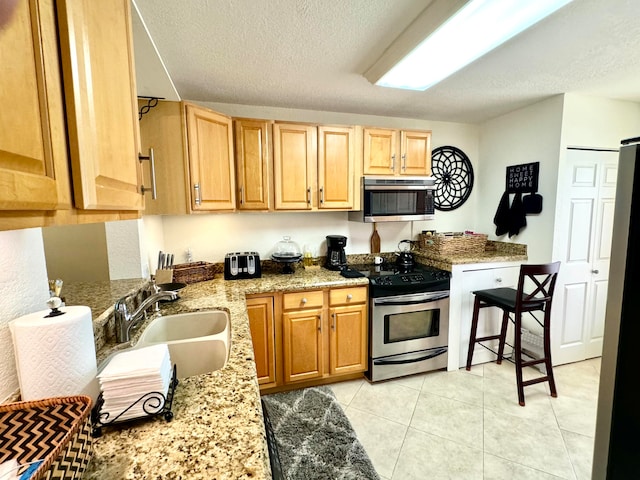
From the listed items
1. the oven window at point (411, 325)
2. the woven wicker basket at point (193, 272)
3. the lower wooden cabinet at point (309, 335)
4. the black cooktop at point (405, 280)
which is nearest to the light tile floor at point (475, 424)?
the lower wooden cabinet at point (309, 335)

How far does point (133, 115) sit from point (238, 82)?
146cm

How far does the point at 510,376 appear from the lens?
2.57m

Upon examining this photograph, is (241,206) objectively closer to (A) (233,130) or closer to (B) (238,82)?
(A) (233,130)

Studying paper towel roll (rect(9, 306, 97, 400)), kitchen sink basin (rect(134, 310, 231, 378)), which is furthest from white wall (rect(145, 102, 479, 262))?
paper towel roll (rect(9, 306, 97, 400))

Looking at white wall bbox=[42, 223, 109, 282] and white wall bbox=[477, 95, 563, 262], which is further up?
white wall bbox=[477, 95, 563, 262]

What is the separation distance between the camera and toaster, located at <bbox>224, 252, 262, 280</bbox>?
7.93 ft

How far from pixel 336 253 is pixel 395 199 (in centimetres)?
77

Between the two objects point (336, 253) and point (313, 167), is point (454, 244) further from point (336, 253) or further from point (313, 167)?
point (313, 167)

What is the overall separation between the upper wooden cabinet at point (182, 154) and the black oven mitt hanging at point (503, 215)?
2866mm

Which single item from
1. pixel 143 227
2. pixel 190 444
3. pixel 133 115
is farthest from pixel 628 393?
pixel 143 227

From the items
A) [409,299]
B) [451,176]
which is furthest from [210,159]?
[451,176]

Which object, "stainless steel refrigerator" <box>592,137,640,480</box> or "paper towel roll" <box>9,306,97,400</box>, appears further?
"stainless steel refrigerator" <box>592,137,640,480</box>

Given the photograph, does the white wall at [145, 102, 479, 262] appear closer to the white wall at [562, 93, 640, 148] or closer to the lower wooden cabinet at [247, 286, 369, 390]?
the lower wooden cabinet at [247, 286, 369, 390]

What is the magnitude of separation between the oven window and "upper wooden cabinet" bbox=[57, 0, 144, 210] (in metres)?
2.13
